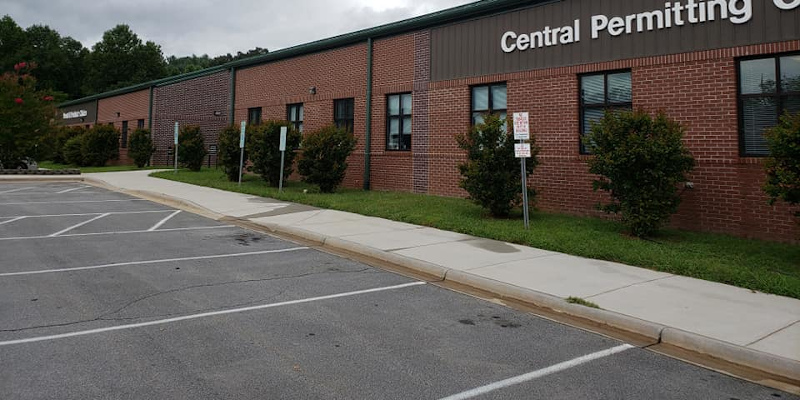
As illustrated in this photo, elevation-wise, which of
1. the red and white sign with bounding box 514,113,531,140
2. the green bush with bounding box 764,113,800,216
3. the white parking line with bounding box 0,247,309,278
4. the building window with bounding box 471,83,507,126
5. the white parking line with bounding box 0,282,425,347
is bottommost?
the white parking line with bounding box 0,282,425,347

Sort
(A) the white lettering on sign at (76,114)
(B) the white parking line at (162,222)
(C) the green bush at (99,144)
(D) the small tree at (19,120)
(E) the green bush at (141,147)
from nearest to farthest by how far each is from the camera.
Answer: (B) the white parking line at (162,222) < (D) the small tree at (19,120) < (E) the green bush at (141,147) < (C) the green bush at (99,144) < (A) the white lettering on sign at (76,114)

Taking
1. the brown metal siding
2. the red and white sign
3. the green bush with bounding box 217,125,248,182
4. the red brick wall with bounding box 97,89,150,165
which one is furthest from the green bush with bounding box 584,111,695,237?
the red brick wall with bounding box 97,89,150,165

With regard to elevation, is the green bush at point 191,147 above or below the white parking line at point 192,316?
above

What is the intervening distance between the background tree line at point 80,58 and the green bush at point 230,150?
62595 millimetres

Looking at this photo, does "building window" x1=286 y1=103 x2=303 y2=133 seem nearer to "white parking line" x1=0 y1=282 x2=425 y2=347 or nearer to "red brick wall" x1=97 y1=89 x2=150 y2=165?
"white parking line" x1=0 y1=282 x2=425 y2=347

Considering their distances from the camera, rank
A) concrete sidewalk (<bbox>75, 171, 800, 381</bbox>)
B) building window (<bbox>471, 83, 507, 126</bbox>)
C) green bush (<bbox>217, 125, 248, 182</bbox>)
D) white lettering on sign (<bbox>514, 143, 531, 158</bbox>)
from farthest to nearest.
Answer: green bush (<bbox>217, 125, 248, 182</bbox>) < building window (<bbox>471, 83, 507, 126</bbox>) < white lettering on sign (<bbox>514, 143, 531, 158</bbox>) < concrete sidewalk (<bbox>75, 171, 800, 381</bbox>)

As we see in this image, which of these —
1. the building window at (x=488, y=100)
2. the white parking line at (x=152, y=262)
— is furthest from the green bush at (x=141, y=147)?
the white parking line at (x=152, y=262)

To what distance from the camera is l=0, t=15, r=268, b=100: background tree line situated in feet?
237

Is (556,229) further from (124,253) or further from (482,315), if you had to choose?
(124,253)

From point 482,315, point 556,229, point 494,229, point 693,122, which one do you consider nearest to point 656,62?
point 693,122

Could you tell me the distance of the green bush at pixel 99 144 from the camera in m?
34.4

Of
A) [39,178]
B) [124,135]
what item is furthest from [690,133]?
[124,135]

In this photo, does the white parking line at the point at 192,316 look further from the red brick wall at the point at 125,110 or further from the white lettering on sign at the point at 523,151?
the red brick wall at the point at 125,110

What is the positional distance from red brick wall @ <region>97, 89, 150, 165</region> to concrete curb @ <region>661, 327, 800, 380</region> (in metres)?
35.2
